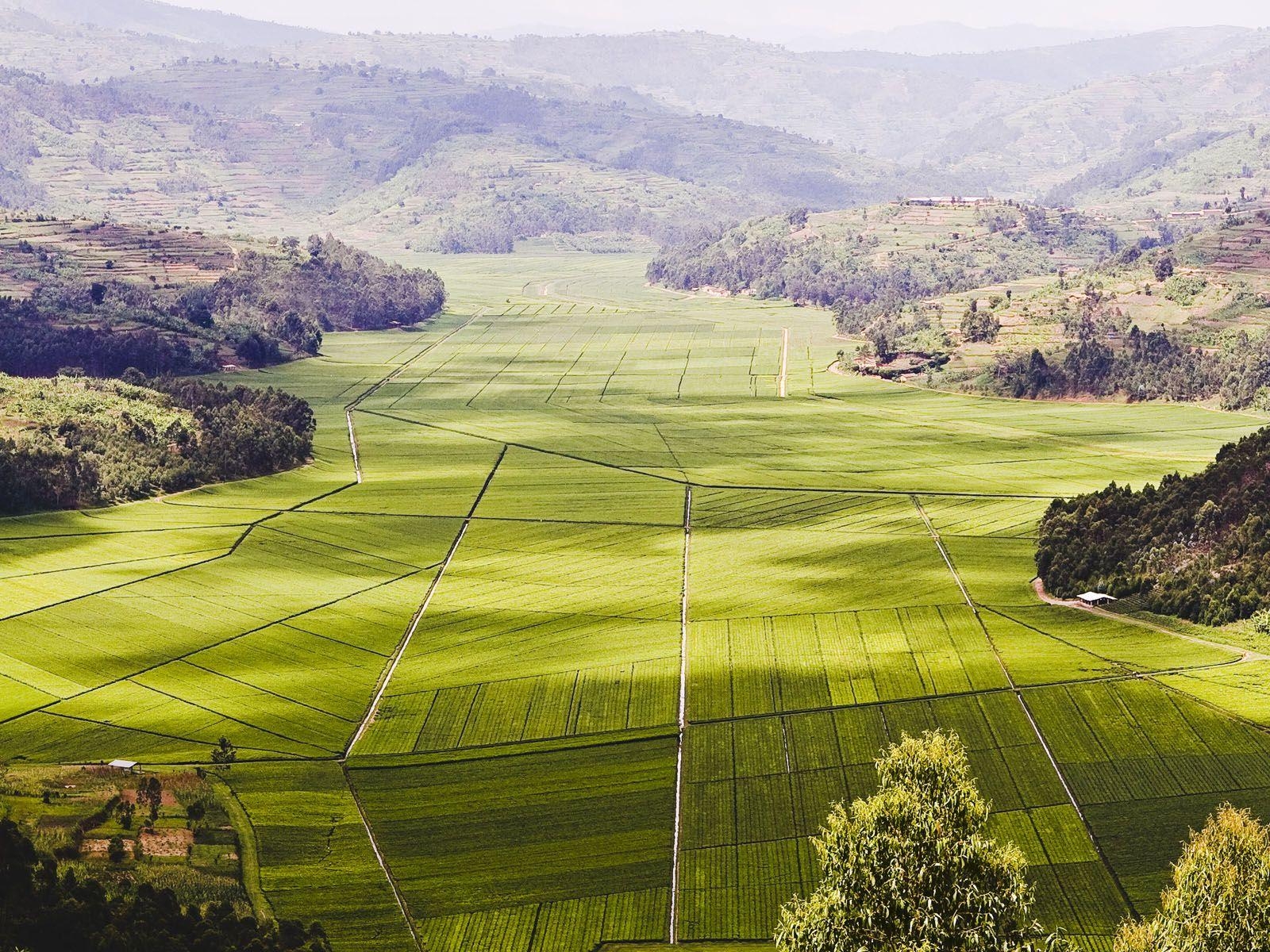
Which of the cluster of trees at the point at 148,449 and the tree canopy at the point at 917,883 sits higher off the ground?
the tree canopy at the point at 917,883

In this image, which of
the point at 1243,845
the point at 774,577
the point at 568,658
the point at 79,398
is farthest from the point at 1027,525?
the point at 79,398

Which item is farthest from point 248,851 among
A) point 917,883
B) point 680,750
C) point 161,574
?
point 161,574

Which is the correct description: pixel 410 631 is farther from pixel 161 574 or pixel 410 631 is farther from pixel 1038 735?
pixel 1038 735

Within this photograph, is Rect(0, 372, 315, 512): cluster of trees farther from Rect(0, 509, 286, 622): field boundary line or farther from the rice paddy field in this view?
Rect(0, 509, 286, 622): field boundary line

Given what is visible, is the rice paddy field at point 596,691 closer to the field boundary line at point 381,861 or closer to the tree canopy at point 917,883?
the field boundary line at point 381,861

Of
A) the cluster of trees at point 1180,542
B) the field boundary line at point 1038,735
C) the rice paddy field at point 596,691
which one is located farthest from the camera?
the cluster of trees at point 1180,542

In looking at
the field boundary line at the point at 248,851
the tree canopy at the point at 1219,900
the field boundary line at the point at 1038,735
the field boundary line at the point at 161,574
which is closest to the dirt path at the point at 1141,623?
the field boundary line at the point at 1038,735
